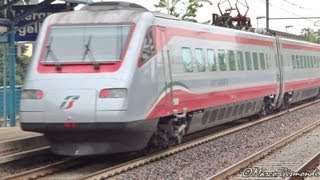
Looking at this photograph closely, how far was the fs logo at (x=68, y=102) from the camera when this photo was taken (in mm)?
10695

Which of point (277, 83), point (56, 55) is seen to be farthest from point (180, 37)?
point (277, 83)

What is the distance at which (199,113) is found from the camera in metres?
14.5

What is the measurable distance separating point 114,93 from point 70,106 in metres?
0.79

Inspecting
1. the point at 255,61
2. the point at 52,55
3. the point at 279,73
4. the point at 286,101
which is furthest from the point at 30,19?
the point at 286,101

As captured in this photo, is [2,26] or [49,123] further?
[2,26]

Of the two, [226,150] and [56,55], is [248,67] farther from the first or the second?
[56,55]

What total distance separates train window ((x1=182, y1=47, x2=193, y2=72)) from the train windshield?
2367mm

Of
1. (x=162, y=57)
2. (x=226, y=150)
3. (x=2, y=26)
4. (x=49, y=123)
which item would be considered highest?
(x=2, y=26)

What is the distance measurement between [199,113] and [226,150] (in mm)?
1326

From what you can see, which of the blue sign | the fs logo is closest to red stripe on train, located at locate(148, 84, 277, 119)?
the fs logo

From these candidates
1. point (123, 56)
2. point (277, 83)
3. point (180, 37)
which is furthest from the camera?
point (277, 83)

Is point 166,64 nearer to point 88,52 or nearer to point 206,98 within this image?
point 88,52

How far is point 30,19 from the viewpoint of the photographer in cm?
1727

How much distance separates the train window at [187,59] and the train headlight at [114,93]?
3021 mm
